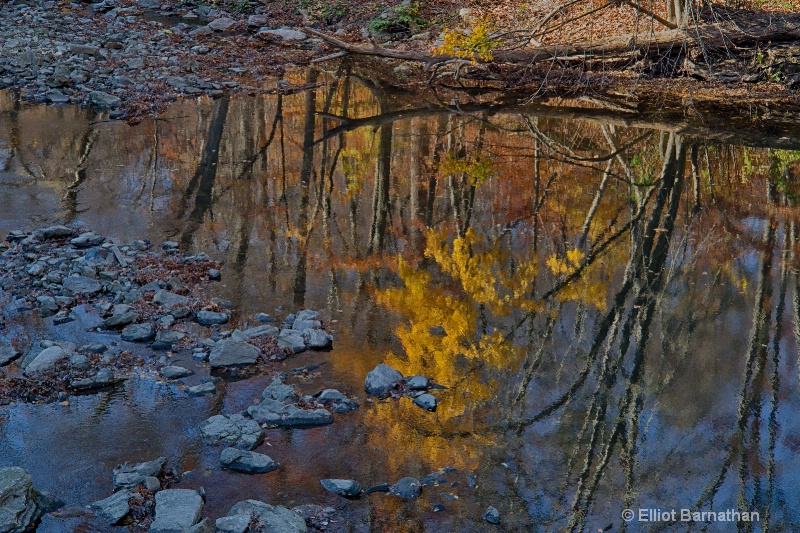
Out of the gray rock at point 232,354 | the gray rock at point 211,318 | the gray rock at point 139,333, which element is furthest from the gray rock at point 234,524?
the gray rock at point 211,318

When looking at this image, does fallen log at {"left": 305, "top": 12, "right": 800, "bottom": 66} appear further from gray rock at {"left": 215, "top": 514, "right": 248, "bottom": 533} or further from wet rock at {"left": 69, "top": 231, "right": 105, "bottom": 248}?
gray rock at {"left": 215, "top": 514, "right": 248, "bottom": 533}

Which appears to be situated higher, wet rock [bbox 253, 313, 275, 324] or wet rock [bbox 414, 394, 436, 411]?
wet rock [bbox 253, 313, 275, 324]

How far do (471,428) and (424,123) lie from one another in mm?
10415

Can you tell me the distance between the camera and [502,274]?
29.7 feet

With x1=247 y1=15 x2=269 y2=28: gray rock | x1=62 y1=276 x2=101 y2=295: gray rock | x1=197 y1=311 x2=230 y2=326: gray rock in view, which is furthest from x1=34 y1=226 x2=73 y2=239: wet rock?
x1=247 y1=15 x2=269 y2=28: gray rock

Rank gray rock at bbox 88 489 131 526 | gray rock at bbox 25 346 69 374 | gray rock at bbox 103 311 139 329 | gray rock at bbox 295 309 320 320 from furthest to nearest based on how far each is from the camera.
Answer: gray rock at bbox 295 309 320 320 → gray rock at bbox 103 311 139 329 → gray rock at bbox 25 346 69 374 → gray rock at bbox 88 489 131 526

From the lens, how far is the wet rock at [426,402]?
6.32 meters

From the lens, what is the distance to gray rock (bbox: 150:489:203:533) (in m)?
→ 4.74

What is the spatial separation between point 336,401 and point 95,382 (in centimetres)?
198

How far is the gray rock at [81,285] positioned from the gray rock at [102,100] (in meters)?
9.34

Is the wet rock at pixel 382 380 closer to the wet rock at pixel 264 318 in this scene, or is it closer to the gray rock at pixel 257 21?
the wet rock at pixel 264 318

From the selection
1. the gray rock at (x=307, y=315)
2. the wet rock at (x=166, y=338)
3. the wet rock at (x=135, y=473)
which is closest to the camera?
the wet rock at (x=135, y=473)

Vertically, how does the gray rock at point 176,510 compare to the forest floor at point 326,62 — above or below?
below

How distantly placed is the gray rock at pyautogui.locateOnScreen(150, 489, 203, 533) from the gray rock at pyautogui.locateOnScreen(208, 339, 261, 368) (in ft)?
5.98
